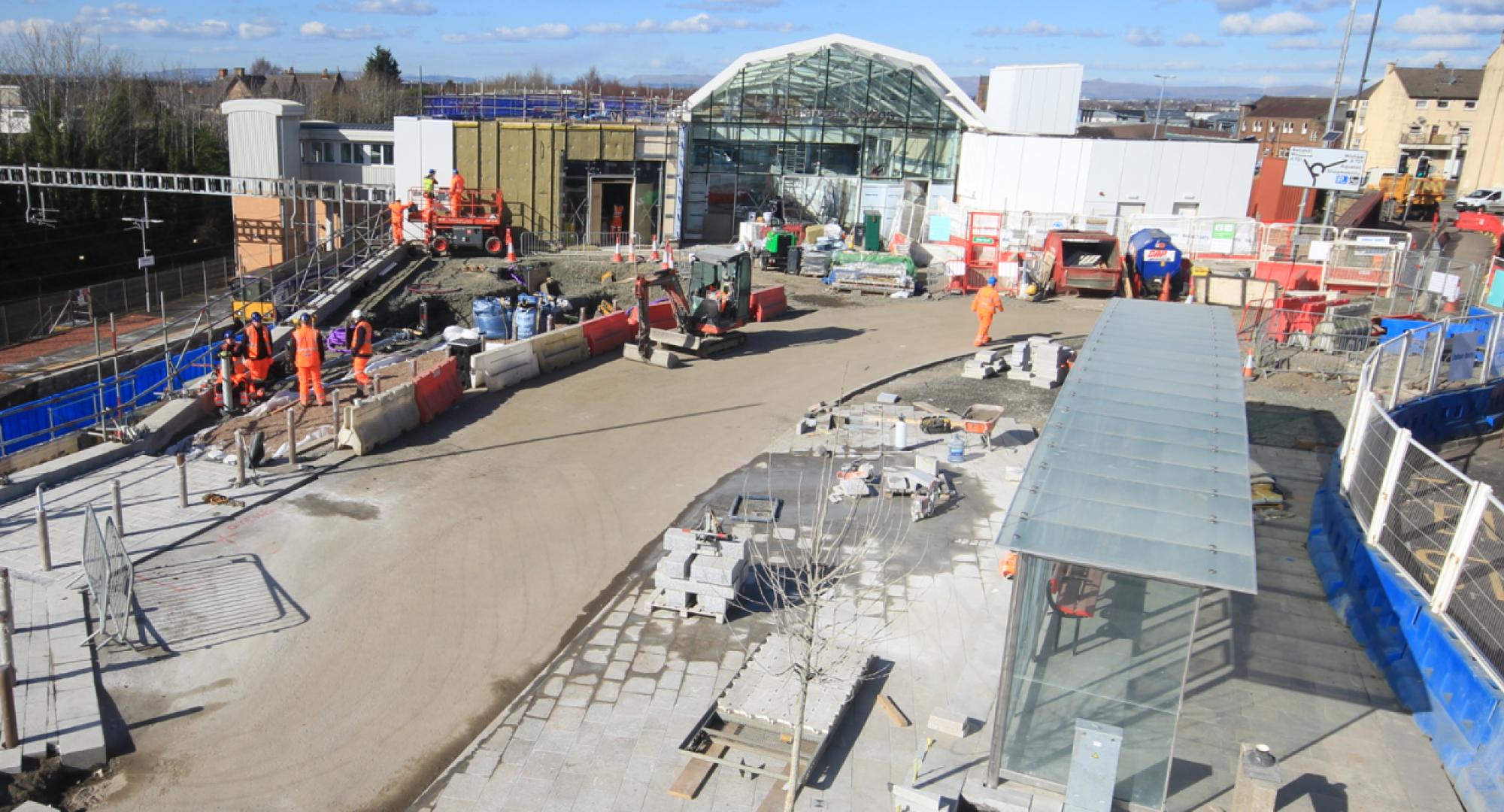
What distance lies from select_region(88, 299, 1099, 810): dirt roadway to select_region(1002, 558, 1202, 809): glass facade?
189 inches

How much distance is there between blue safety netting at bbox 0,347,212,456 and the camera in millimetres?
16938

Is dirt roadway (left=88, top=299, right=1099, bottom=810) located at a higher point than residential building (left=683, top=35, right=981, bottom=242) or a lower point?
lower

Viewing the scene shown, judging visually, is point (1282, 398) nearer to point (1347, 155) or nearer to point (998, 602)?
point (998, 602)

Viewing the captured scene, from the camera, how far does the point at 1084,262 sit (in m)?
29.2

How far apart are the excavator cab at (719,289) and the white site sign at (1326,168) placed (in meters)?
21.2

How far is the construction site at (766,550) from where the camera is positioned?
26.5 ft

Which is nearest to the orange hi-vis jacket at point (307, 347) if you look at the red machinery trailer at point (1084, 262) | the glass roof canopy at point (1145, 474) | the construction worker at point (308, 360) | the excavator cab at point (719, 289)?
the construction worker at point (308, 360)

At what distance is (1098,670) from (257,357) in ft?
50.2

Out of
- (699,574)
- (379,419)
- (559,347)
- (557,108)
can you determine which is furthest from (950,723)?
(557,108)

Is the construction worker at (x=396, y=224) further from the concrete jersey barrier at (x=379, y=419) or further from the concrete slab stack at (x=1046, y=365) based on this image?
the concrete slab stack at (x=1046, y=365)

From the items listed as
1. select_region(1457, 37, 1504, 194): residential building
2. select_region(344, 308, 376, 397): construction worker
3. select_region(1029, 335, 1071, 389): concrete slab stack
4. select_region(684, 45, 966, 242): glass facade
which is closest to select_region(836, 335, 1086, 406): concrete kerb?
select_region(1029, 335, 1071, 389): concrete slab stack

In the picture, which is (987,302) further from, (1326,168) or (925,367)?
(1326,168)

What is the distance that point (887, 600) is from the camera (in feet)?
37.7

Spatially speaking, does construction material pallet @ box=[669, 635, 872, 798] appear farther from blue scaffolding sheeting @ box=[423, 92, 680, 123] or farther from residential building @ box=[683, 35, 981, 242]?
blue scaffolding sheeting @ box=[423, 92, 680, 123]
